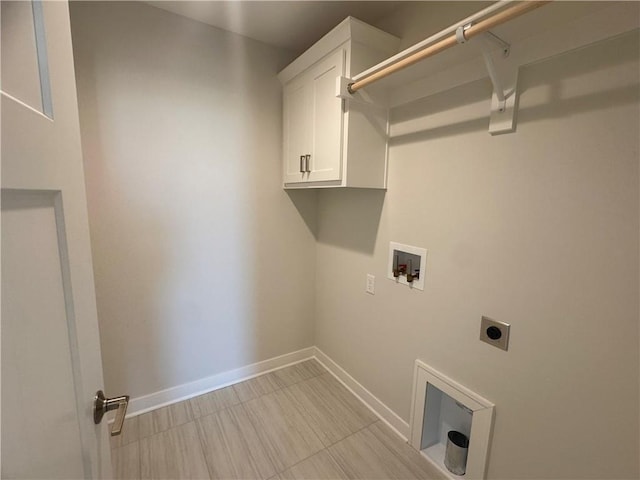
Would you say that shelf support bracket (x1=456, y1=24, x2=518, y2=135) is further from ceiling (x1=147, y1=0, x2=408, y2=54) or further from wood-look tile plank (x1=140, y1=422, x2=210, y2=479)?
wood-look tile plank (x1=140, y1=422, x2=210, y2=479)

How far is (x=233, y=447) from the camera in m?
1.67

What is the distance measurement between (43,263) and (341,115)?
1396 millimetres

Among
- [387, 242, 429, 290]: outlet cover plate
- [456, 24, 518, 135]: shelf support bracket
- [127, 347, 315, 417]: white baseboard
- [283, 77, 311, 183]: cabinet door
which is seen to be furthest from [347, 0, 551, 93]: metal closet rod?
[127, 347, 315, 417]: white baseboard

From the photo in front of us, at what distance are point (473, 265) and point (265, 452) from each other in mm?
1535

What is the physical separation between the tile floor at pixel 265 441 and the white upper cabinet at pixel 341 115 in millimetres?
1525

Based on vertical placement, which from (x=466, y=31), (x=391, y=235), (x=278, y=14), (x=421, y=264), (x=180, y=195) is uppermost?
(x=278, y=14)

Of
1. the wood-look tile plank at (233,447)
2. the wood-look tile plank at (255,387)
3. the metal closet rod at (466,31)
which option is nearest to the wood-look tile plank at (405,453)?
the wood-look tile plank at (233,447)

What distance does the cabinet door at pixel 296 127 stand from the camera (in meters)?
1.85

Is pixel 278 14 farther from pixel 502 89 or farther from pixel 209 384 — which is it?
pixel 209 384

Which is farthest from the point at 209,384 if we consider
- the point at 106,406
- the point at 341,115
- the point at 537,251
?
the point at 537,251

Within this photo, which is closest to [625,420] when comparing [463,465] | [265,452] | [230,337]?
[463,465]

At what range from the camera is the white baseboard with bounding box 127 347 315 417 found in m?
1.93

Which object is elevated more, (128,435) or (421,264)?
(421,264)

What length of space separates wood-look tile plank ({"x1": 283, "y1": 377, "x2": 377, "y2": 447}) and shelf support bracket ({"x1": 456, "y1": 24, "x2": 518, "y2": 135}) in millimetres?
1847
